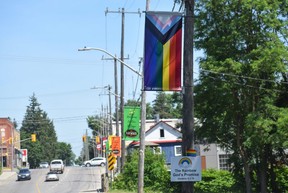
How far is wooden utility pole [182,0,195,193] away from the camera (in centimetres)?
1285

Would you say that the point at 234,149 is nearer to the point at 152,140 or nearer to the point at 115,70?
the point at 115,70

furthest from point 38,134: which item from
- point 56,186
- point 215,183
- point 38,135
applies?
point 215,183

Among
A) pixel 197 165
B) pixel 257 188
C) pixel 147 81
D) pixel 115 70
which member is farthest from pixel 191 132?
pixel 115 70

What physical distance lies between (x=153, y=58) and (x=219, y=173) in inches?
1108

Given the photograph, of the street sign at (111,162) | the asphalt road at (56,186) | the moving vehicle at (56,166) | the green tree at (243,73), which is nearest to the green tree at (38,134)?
the moving vehicle at (56,166)

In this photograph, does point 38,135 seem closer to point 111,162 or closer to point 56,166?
point 56,166

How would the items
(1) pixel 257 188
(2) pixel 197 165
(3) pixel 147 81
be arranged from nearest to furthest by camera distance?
(2) pixel 197 165
(3) pixel 147 81
(1) pixel 257 188

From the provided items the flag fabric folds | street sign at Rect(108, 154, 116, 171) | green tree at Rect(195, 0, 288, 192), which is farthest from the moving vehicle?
the flag fabric folds

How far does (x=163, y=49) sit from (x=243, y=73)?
11.0 meters

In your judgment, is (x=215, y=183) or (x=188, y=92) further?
(x=215, y=183)

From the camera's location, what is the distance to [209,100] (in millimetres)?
24969

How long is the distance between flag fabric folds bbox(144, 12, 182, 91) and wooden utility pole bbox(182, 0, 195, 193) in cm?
25

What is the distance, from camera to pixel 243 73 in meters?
23.6

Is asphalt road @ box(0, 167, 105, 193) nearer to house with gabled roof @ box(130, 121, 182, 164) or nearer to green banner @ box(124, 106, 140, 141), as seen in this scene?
green banner @ box(124, 106, 140, 141)
